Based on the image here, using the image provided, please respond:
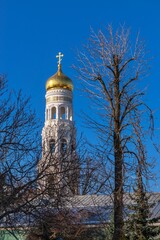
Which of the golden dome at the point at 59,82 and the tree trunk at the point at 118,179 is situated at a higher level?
the golden dome at the point at 59,82

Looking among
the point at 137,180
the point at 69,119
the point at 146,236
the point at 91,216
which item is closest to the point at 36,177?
the point at 137,180

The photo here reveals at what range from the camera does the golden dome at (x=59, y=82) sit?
142 feet

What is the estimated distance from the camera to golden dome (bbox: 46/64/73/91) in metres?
43.3

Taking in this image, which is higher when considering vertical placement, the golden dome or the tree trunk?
the golden dome

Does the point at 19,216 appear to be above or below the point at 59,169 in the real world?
below

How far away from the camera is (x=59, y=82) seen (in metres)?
43.4

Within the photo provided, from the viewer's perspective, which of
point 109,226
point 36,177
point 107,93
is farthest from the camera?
point 109,226

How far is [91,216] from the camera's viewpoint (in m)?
20.1

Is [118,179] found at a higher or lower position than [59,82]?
lower

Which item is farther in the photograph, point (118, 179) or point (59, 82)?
point (59, 82)

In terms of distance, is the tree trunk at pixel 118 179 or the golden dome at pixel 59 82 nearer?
the tree trunk at pixel 118 179

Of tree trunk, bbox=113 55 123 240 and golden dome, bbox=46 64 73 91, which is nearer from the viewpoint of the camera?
tree trunk, bbox=113 55 123 240

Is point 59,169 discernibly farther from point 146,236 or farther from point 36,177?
point 146,236

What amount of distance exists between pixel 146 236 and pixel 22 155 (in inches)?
270
